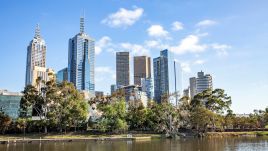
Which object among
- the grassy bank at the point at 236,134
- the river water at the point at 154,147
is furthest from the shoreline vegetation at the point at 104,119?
the river water at the point at 154,147

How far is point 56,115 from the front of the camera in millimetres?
81062

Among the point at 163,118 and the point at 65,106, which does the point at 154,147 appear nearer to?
the point at 163,118

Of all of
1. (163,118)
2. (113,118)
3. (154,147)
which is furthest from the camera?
(163,118)

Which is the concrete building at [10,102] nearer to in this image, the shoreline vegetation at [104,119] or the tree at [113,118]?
the shoreline vegetation at [104,119]

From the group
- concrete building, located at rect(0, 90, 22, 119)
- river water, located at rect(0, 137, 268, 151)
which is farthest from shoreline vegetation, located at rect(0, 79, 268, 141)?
concrete building, located at rect(0, 90, 22, 119)

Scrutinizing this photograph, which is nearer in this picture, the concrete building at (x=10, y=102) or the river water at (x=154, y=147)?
the river water at (x=154, y=147)

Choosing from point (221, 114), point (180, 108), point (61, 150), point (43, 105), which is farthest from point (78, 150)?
point (221, 114)

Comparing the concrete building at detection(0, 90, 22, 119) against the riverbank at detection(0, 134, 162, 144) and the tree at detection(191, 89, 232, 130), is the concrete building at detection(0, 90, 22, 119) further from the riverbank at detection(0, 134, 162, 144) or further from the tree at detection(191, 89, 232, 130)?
the tree at detection(191, 89, 232, 130)

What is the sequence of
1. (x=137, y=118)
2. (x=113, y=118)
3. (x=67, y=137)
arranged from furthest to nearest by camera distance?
1. (x=137, y=118)
2. (x=113, y=118)
3. (x=67, y=137)

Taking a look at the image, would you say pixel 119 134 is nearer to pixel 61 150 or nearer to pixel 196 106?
pixel 196 106

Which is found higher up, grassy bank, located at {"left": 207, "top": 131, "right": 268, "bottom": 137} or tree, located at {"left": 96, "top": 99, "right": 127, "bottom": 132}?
tree, located at {"left": 96, "top": 99, "right": 127, "bottom": 132}

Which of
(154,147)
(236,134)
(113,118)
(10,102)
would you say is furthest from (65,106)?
(10,102)

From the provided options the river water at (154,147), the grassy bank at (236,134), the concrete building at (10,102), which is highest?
the concrete building at (10,102)

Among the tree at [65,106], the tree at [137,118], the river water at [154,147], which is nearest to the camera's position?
the river water at [154,147]
